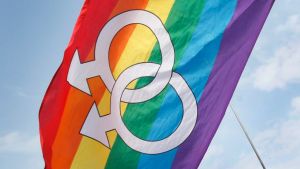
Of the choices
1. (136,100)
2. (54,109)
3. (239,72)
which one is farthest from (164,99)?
(54,109)

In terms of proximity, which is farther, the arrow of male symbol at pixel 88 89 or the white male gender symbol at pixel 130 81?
the arrow of male symbol at pixel 88 89

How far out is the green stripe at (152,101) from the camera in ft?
22.9

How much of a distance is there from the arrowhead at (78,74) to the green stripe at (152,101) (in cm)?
71

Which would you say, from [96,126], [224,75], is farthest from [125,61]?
[224,75]

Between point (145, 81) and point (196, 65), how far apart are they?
28.2 inches

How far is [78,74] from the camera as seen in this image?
741 cm

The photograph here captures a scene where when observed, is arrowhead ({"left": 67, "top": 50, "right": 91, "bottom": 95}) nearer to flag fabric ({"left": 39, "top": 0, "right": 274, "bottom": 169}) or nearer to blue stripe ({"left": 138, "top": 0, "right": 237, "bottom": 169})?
flag fabric ({"left": 39, "top": 0, "right": 274, "bottom": 169})

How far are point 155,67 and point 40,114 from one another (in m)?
1.76

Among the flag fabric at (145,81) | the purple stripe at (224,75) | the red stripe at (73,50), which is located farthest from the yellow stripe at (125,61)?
the purple stripe at (224,75)

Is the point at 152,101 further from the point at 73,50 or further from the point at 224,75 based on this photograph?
the point at 73,50

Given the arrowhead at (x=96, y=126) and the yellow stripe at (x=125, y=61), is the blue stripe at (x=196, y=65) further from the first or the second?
the arrowhead at (x=96, y=126)

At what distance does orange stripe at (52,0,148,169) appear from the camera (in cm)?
730

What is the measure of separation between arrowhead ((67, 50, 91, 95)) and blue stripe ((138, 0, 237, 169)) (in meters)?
1.13

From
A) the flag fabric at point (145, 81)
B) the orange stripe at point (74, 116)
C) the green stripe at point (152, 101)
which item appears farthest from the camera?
the orange stripe at point (74, 116)
